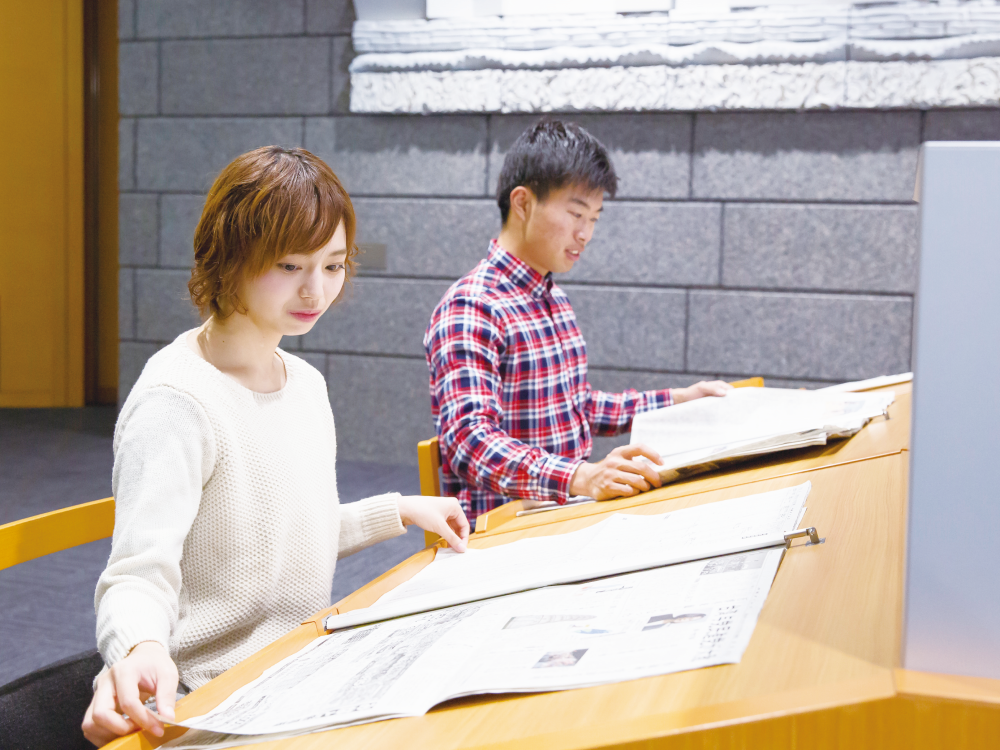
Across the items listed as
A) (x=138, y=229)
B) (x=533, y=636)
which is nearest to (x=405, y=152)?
(x=138, y=229)

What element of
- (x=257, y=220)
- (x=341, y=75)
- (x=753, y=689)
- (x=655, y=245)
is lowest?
(x=753, y=689)

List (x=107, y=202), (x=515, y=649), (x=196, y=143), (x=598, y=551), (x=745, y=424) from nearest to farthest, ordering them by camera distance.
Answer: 1. (x=515, y=649)
2. (x=598, y=551)
3. (x=745, y=424)
4. (x=196, y=143)
5. (x=107, y=202)

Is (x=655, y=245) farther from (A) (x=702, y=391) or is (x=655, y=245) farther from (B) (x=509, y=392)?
(B) (x=509, y=392)

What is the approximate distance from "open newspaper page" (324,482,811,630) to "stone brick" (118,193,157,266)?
11.0ft

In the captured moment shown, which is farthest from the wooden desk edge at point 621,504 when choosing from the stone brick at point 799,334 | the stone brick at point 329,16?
the stone brick at point 329,16

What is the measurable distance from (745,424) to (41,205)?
465cm

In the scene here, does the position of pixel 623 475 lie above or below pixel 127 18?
below

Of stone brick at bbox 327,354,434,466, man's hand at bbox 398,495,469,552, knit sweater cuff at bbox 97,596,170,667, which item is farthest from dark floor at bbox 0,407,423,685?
knit sweater cuff at bbox 97,596,170,667

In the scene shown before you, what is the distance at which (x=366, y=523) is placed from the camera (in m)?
1.01

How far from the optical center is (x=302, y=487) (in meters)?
0.90

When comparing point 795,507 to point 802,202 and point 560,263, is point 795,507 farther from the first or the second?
point 802,202

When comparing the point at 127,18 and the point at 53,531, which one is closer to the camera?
the point at 53,531

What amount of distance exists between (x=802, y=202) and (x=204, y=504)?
8.93ft

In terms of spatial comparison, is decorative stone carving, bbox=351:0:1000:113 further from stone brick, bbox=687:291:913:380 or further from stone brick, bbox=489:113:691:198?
stone brick, bbox=687:291:913:380
